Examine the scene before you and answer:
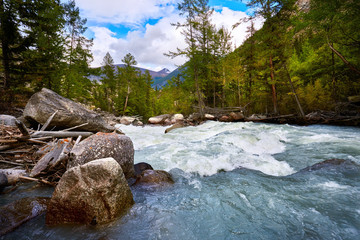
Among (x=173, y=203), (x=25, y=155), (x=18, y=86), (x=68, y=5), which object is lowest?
(x=173, y=203)

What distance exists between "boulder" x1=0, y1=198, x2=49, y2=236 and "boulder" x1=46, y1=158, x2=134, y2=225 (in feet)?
1.21

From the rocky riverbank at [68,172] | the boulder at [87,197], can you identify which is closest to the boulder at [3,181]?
the rocky riverbank at [68,172]

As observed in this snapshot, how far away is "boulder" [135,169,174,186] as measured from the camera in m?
3.82

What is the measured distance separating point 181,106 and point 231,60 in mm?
12014

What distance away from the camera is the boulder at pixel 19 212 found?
227 cm

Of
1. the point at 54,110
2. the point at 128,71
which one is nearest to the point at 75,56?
the point at 128,71

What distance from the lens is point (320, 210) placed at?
2695 millimetres

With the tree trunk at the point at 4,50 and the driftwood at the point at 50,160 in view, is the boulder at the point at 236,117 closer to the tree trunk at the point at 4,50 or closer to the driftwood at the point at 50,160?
the driftwood at the point at 50,160

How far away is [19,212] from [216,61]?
2288 centimetres

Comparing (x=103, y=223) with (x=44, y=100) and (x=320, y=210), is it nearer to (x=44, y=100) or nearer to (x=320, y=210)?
(x=320, y=210)

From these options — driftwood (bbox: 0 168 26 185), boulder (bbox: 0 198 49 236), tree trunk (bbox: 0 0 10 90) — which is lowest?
boulder (bbox: 0 198 49 236)

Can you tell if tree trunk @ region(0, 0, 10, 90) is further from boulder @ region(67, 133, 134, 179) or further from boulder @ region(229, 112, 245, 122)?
boulder @ region(229, 112, 245, 122)

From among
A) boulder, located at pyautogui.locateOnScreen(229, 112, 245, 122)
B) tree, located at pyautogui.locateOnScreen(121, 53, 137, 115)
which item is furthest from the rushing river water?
tree, located at pyautogui.locateOnScreen(121, 53, 137, 115)

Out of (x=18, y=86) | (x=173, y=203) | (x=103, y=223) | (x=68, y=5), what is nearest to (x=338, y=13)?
(x=173, y=203)
